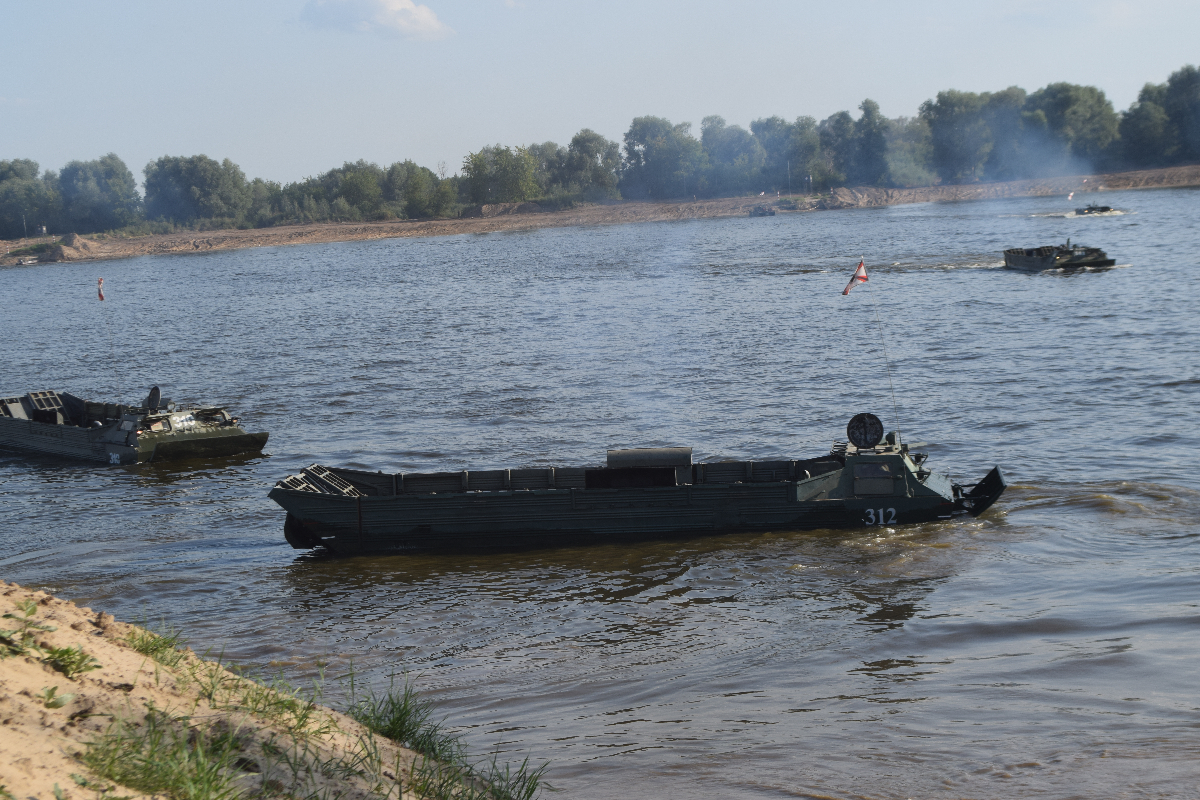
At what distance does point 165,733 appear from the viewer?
7898mm

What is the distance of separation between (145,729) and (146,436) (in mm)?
27876

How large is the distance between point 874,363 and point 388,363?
980 inches

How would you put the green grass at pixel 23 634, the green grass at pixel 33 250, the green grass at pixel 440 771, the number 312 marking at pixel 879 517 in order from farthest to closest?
the green grass at pixel 33 250 < the number 312 marking at pixel 879 517 < the green grass at pixel 440 771 < the green grass at pixel 23 634

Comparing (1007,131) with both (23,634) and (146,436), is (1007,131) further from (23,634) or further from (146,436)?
(23,634)

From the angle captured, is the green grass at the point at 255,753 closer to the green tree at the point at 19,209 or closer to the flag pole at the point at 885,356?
the flag pole at the point at 885,356

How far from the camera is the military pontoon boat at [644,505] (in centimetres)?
2284

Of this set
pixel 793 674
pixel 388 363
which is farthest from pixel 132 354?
pixel 793 674

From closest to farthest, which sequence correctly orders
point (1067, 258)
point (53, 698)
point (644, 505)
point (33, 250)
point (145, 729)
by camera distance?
1. point (53, 698)
2. point (145, 729)
3. point (644, 505)
4. point (1067, 258)
5. point (33, 250)

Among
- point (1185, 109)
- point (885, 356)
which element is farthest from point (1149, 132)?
point (885, 356)

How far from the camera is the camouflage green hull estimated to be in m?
22.8

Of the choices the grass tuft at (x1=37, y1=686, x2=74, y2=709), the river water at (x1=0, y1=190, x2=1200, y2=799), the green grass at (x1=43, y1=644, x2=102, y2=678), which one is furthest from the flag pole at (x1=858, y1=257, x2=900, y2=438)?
the grass tuft at (x1=37, y1=686, x2=74, y2=709)

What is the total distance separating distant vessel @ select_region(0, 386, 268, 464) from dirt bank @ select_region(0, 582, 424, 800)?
24.7 m

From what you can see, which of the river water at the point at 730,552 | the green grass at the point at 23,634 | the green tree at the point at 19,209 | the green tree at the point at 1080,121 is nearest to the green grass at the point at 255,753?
the green grass at the point at 23,634

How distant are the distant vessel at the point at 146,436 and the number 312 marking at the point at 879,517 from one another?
21.1m
